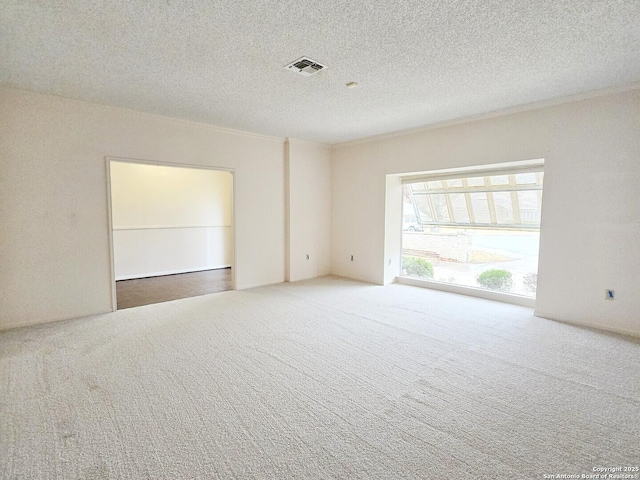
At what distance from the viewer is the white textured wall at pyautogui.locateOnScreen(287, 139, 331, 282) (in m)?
5.84

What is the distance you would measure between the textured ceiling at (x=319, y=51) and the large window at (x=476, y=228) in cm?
126

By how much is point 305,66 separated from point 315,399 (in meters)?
2.67

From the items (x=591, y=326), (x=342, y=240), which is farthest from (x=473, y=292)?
(x=342, y=240)

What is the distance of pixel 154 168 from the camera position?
6508mm

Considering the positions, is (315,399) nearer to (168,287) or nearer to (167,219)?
(168,287)

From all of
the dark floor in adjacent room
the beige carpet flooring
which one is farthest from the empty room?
the dark floor in adjacent room

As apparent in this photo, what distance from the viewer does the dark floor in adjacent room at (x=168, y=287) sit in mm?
4836

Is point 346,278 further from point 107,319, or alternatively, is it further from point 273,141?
point 107,319

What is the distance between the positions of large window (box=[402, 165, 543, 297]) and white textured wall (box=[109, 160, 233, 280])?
11.6 ft

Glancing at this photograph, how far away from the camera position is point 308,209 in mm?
6109

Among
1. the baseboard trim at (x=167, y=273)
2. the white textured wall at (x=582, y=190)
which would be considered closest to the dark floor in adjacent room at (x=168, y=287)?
the baseboard trim at (x=167, y=273)

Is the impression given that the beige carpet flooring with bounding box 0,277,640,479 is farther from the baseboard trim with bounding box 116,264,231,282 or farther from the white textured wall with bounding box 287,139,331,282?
the baseboard trim with bounding box 116,264,231,282

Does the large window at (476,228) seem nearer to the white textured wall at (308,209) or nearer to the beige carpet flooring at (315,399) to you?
the beige carpet flooring at (315,399)

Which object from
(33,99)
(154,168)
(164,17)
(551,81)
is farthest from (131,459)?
(154,168)
